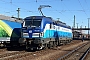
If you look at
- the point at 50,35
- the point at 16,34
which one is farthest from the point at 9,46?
the point at 50,35

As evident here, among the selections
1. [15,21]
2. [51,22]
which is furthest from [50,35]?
[15,21]

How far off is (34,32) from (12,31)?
4.49 metres

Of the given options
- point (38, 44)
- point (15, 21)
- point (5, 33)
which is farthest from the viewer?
point (15, 21)

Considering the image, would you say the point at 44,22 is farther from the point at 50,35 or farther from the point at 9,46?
the point at 9,46

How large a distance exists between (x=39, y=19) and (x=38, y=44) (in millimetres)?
2573

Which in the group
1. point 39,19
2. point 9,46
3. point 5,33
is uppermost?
point 39,19

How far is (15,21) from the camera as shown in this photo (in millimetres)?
24531

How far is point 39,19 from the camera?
816 inches

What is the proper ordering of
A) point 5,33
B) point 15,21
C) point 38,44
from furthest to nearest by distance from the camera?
point 15,21 < point 5,33 < point 38,44

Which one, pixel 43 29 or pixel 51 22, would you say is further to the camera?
pixel 51 22

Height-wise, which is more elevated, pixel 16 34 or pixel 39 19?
pixel 39 19

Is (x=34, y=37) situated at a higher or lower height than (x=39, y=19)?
lower

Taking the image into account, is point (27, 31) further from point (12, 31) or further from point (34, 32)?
point (12, 31)

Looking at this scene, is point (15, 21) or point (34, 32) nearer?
point (34, 32)
